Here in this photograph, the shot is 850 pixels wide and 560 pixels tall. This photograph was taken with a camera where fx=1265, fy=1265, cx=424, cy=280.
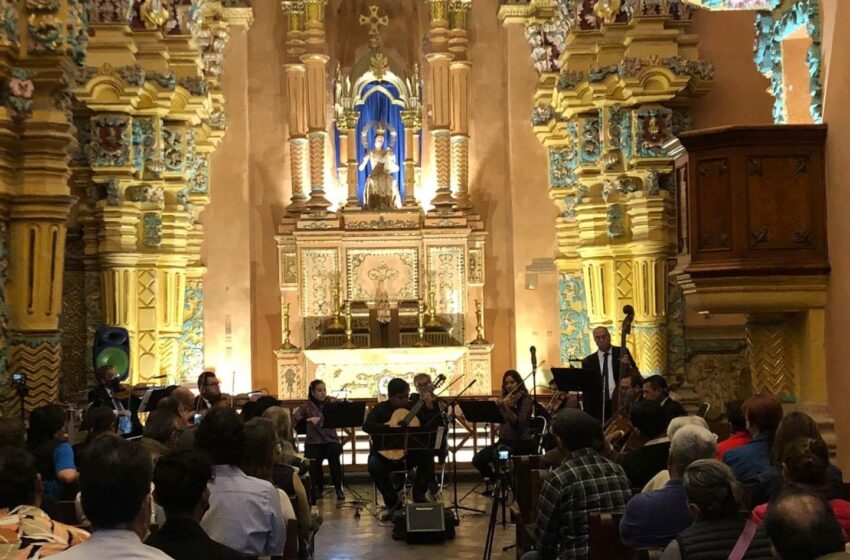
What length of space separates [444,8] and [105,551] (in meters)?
18.5

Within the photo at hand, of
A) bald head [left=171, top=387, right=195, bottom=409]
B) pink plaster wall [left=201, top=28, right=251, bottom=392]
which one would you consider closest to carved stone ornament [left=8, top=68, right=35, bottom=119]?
bald head [left=171, top=387, right=195, bottom=409]

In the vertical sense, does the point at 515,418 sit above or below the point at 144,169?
below

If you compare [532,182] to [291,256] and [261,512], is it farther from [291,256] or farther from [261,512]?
[261,512]

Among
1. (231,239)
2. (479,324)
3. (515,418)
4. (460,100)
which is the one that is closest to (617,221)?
(515,418)

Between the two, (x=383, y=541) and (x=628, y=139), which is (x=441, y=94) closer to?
(x=628, y=139)

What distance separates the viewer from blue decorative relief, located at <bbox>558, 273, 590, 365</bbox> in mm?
17411

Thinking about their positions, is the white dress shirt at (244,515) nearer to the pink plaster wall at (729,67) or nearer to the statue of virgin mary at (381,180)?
the pink plaster wall at (729,67)

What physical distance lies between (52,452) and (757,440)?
3753 mm

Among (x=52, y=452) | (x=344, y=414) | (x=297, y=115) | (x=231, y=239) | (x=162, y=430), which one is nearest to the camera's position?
(x=52, y=452)

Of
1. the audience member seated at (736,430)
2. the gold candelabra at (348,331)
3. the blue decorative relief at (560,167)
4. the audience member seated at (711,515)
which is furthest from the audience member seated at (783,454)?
the gold candelabra at (348,331)

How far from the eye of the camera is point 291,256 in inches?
810

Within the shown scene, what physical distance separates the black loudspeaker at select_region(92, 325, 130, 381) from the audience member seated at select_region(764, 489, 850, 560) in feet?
36.2

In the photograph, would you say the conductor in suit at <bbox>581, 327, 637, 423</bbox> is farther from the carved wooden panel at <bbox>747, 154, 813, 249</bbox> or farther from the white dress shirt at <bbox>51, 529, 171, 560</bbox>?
the white dress shirt at <bbox>51, 529, 171, 560</bbox>

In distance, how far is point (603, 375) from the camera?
39.9 feet
